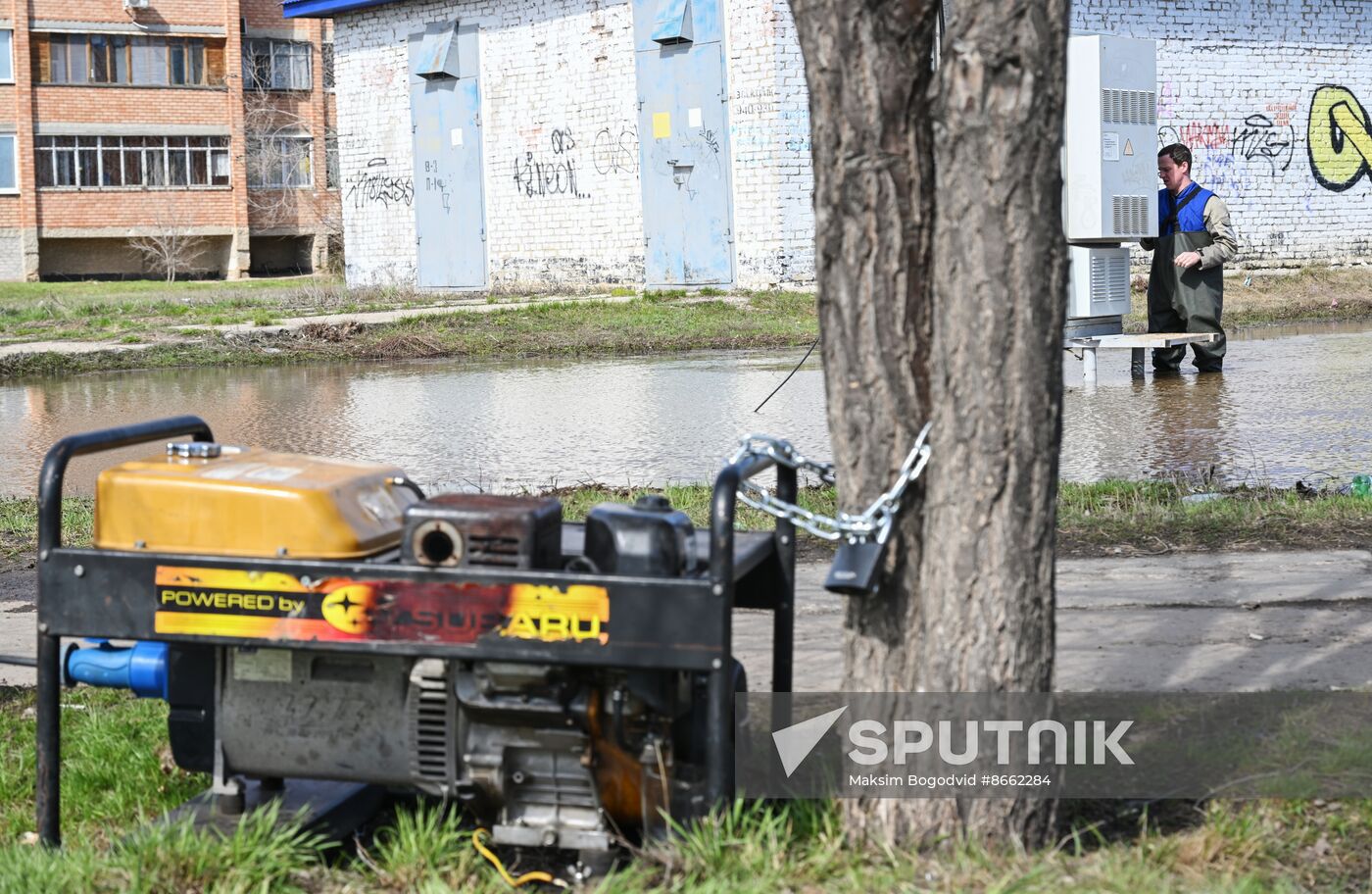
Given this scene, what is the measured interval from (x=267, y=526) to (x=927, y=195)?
5.08 feet

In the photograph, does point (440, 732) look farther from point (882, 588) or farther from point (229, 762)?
point (882, 588)

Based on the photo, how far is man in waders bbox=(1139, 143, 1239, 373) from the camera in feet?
43.9

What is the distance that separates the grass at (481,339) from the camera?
18062 mm

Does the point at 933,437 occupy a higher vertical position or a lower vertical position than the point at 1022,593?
higher

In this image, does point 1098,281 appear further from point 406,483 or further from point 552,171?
point 552,171

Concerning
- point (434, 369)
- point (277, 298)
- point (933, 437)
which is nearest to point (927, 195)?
point (933, 437)

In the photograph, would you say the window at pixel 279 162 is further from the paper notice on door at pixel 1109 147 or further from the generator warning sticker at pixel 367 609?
the generator warning sticker at pixel 367 609

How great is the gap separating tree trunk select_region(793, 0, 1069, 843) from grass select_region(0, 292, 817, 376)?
15.1m

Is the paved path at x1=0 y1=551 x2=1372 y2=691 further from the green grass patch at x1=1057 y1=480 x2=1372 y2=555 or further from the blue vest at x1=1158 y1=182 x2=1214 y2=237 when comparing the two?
the blue vest at x1=1158 y1=182 x2=1214 y2=237

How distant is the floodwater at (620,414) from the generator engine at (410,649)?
5215 mm

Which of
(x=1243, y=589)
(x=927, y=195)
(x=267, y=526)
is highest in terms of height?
(x=927, y=195)

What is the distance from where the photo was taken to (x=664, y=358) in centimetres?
1744

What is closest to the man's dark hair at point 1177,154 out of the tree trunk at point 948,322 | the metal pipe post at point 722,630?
the tree trunk at point 948,322

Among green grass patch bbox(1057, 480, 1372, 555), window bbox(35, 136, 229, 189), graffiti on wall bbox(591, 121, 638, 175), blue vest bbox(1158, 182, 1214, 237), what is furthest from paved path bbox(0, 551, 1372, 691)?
window bbox(35, 136, 229, 189)
